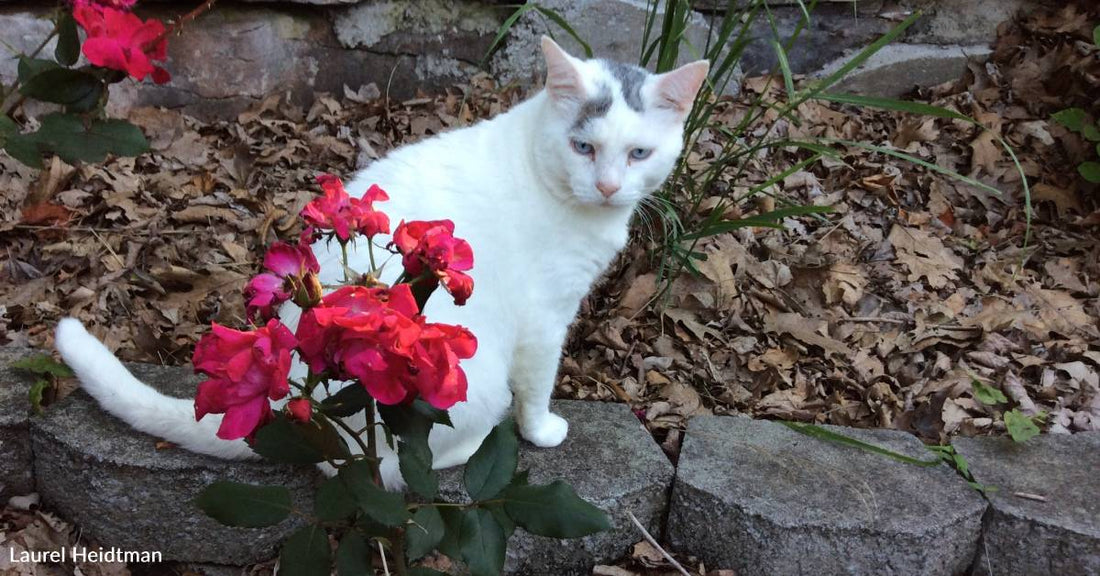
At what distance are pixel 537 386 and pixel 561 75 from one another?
68 centimetres

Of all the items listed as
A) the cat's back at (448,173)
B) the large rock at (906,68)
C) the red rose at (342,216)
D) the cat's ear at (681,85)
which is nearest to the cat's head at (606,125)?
the cat's ear at (681,85)

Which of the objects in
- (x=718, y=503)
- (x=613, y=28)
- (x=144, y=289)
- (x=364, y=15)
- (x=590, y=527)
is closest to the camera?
(x=590, y=527)

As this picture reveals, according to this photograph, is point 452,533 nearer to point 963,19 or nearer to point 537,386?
point 537,386

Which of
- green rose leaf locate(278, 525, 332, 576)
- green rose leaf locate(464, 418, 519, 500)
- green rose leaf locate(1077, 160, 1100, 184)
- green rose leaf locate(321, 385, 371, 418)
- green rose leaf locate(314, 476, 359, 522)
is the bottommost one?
green rose leaf locate(1077, 160, 1100, 184)

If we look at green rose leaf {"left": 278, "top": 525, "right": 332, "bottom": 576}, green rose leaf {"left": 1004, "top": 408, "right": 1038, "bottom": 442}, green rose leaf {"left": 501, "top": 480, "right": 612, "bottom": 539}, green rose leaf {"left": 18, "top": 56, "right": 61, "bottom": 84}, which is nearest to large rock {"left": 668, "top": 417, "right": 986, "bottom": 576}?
green rose leaf {"left": 1004, "top": 408, "right": 1038, "bottom": 442}

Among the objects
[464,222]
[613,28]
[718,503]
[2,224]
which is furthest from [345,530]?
[613,28]

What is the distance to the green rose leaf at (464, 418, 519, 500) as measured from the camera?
47.0 inches

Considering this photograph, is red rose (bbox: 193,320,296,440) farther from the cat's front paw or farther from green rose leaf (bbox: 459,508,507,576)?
the cat's front paw

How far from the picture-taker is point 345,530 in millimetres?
1216

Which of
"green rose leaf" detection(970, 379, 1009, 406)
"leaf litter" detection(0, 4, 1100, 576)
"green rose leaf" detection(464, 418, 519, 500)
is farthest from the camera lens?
"leaf litter" detection(0, 4, 1100, 576)

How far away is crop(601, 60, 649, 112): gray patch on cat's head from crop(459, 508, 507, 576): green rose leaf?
1001 millimetres

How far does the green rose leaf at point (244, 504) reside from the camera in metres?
1.08

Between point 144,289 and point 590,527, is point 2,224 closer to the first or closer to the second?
point 144,289

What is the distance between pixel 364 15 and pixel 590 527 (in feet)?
8.43
